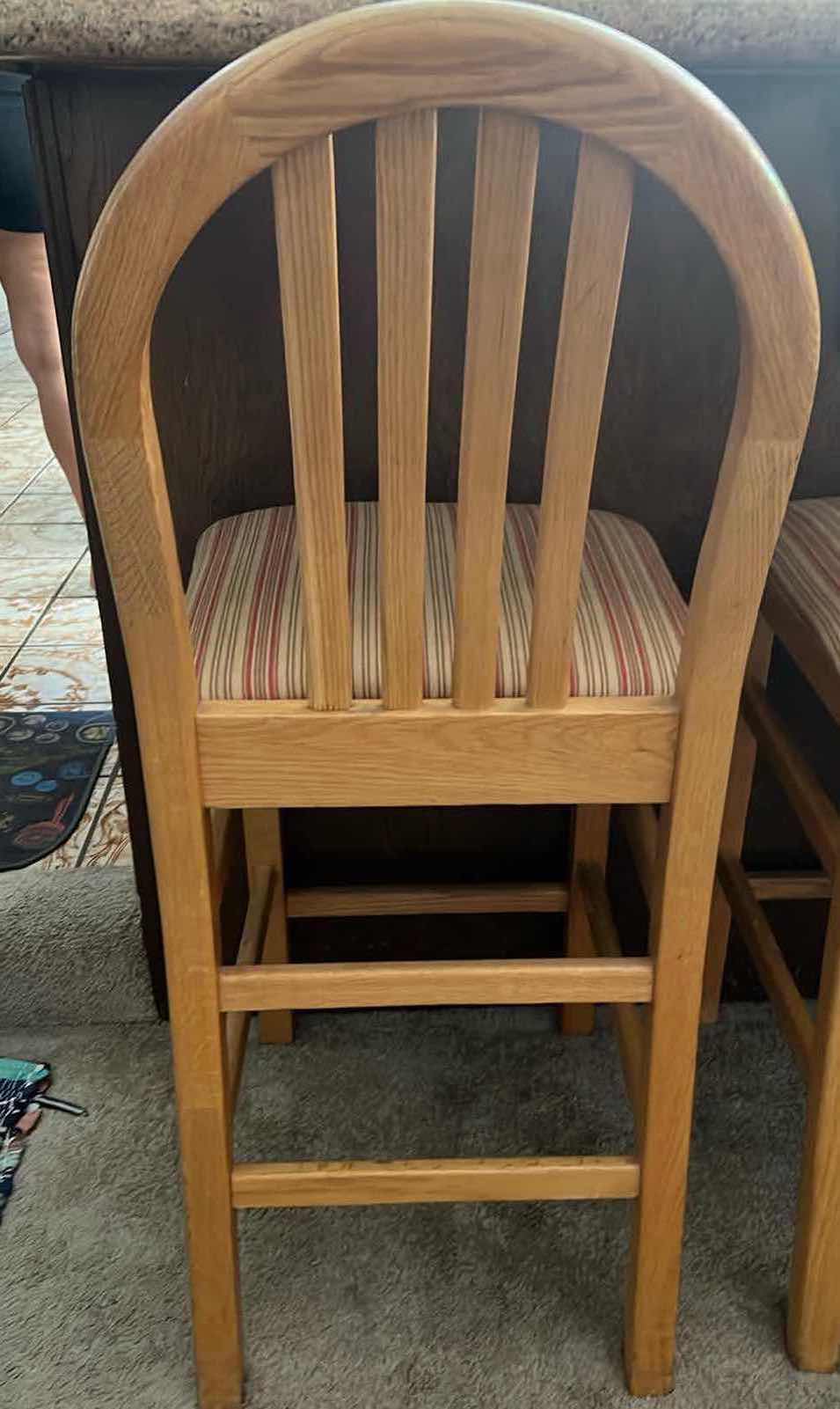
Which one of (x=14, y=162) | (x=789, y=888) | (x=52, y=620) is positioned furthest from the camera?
(x=52, y=620)

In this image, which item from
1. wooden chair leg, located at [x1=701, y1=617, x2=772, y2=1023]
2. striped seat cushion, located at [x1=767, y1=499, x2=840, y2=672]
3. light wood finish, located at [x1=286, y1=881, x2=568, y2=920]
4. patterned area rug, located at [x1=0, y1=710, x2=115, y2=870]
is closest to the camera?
striped seat cushion, located at [x1=767, y1=499, x2=840, y2=672]

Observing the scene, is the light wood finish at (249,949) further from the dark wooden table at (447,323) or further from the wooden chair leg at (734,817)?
the wooden chair leg at (734,817)

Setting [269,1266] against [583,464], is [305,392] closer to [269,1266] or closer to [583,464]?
[583,464]

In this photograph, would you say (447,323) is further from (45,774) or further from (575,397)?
(45,774)

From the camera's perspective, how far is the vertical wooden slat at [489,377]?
608mm

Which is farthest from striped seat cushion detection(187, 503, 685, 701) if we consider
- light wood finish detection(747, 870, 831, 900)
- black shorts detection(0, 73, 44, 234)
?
black shorts detection(0, 73, 44, 234)

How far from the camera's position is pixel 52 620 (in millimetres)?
2482

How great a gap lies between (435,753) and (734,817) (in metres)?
0.56

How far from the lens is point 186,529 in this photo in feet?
3.87

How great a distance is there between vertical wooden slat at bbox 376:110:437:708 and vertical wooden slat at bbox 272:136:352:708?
26 millimetres

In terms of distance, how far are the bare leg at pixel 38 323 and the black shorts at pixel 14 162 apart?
9 centimetres

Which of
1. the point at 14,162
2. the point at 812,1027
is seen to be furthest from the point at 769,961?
the point at 14,162

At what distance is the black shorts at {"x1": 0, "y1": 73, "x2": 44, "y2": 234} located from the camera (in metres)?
1.82

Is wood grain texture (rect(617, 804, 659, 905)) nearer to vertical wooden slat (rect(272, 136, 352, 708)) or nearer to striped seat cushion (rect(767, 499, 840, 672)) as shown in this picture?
striped seat cushion (rect(767, 499, 840, 672))
